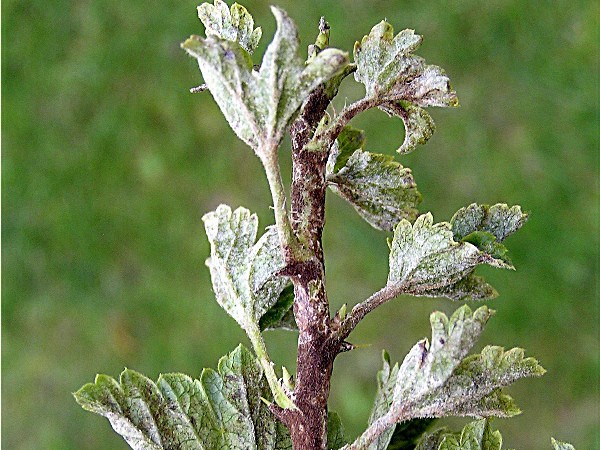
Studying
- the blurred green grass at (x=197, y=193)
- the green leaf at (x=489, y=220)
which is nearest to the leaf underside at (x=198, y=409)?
the green leaf at (x=489, y=220)

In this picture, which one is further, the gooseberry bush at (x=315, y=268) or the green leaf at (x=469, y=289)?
the green leaf at (x=469, y=289)

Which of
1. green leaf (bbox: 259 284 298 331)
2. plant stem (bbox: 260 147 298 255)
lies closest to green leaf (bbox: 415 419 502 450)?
green leaf (bbox: 259 284 298 331)

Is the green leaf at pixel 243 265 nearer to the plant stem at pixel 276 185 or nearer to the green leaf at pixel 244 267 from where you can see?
the green leaf at pixel 244 267

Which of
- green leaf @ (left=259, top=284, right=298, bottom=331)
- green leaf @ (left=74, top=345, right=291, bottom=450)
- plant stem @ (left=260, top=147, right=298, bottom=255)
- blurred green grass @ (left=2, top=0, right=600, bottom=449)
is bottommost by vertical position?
green leaf @ (left=74, top=345, right=291, bottom=450)

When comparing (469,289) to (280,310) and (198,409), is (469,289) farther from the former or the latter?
(198,409)

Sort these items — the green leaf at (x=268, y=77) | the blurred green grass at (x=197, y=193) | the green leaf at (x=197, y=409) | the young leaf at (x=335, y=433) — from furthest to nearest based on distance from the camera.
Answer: the blurred green grass at (x=197, y=193)
the young leaf at (x=335, y=433)
the green leaf at (x=197, y=409)
the green leaf at (x=268, y=77)

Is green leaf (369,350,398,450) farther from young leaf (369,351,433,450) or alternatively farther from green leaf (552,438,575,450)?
green leaf (552,438,575,450)
